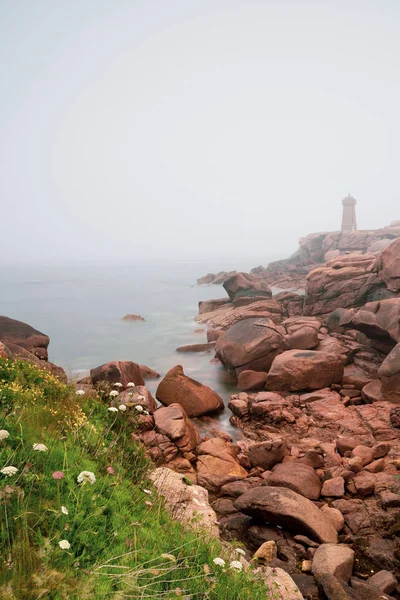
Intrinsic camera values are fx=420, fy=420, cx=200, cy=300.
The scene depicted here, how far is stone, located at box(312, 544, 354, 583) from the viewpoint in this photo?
6.29 meters

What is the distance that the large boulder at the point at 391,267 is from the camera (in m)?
24.5

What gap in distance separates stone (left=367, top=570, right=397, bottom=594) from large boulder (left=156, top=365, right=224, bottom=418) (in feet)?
32.1

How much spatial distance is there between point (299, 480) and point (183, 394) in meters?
6.84

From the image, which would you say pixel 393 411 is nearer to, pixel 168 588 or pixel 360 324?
pixel 360 324

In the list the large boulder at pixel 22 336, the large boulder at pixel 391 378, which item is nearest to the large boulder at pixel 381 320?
the large boulder at pixel 391 378

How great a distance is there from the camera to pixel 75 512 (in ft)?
12.4

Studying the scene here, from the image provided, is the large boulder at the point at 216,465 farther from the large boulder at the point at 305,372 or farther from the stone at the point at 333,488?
the large boulder at the point at 305,372

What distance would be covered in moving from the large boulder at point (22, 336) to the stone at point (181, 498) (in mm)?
13960

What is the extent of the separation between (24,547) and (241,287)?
118 ft

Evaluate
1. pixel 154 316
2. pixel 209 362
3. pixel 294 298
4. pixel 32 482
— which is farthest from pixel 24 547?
pixel 154 316

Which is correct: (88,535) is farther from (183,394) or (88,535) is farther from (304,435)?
(183,394)

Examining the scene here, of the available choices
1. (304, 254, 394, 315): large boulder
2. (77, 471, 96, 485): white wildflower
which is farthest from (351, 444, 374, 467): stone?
(304, 254, 394, 315): large boulder

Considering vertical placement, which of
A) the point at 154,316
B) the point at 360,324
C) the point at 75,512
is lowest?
the point at 154,316

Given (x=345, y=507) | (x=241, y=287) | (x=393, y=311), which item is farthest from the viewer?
(x=241, y=287)
